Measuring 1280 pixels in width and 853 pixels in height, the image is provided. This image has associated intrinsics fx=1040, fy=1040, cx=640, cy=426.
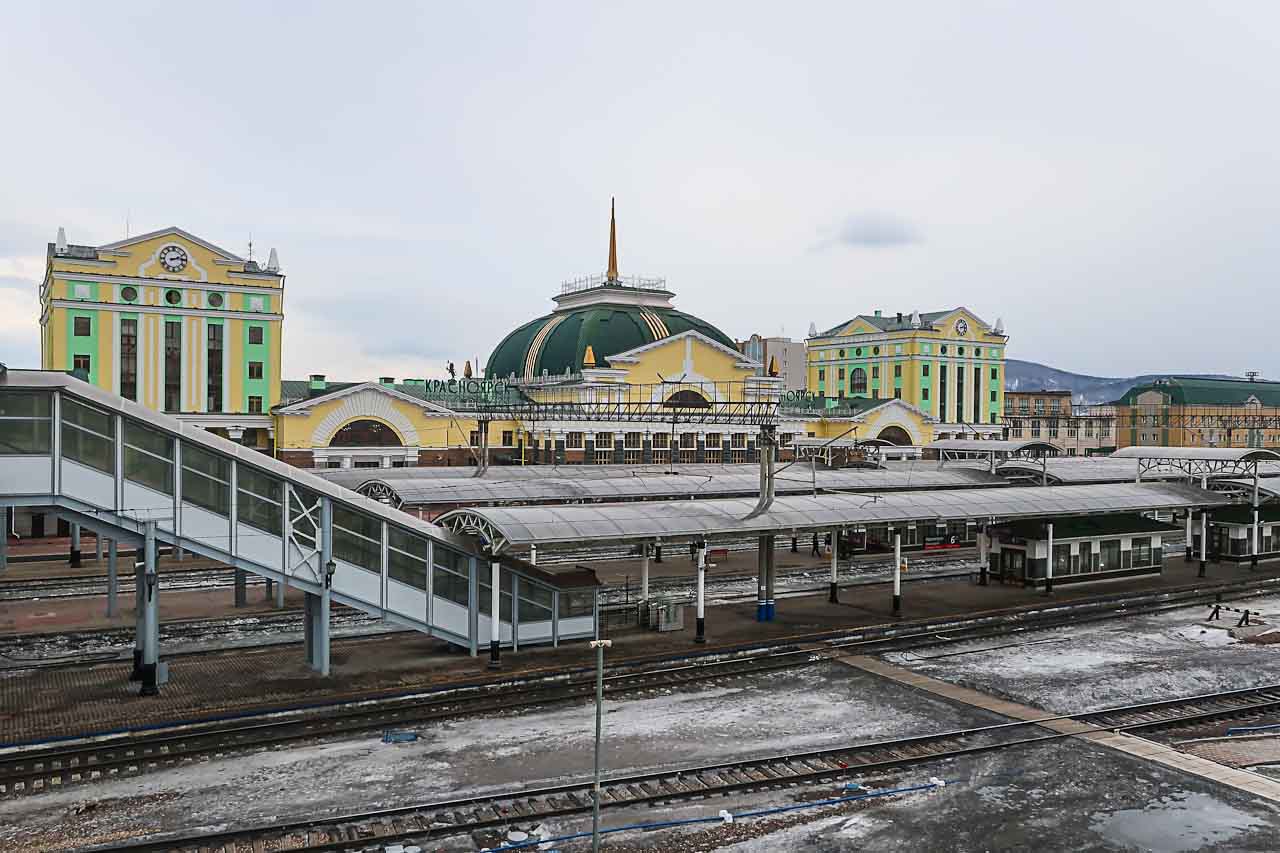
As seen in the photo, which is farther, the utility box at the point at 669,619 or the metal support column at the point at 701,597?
the utility box at the point at 669,619

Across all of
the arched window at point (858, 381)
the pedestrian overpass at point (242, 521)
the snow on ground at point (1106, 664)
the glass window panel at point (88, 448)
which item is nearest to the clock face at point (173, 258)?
the pedestrian overpass at point (242, 521)

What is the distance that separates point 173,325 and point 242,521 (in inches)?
2164

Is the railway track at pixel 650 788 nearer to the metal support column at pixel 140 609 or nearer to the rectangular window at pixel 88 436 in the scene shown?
the metal support column at pixel 140 609

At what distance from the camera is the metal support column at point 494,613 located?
103 feet

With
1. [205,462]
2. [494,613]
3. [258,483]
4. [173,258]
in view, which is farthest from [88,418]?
[173,258]

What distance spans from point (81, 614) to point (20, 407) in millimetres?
17033

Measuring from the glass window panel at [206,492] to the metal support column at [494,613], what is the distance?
7889 millimetres

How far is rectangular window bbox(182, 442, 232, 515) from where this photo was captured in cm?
2855

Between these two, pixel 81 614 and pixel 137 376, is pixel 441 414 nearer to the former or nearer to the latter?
pixel 137 376

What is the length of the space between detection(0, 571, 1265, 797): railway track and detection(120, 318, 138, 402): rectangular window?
58.3 metres

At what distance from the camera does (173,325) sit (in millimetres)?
77688

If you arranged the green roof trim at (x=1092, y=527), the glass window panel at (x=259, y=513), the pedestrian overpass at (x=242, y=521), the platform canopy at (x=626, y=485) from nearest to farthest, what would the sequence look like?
the pedestrian overpass at (x=242, y=521) → the glass window panel at (x=259, y=513) → the green roof trim at (x=1092, y=527) → the platform canopy at (x=626, y=485)

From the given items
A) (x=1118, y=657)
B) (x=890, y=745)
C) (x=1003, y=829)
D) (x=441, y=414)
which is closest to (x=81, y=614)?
(x=890, y=745)

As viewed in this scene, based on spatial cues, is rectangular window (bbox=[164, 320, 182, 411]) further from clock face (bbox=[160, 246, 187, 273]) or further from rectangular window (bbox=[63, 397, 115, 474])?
rectangular window (bbox=[63, 397, 115, 474])
